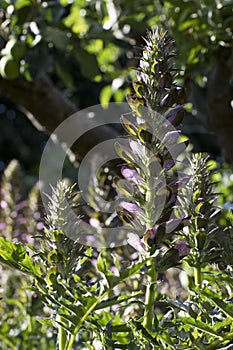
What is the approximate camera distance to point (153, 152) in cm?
48

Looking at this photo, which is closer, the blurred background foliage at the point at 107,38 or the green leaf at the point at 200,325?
the green leaf at the point at 200,325

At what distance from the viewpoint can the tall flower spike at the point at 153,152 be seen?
0.47 m

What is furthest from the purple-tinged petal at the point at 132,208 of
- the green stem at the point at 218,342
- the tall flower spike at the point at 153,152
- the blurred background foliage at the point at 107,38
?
the blurred background foliage at the point at 107,38

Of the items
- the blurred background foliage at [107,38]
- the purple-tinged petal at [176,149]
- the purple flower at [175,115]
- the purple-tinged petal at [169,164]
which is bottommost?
the purple-tinged petal at [169,164]

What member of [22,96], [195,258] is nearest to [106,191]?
[195,258]

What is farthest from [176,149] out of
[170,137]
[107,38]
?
[107,38]

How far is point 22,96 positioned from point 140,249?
1066mm

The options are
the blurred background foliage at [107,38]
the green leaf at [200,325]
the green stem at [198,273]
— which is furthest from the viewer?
the blurred background foliage at [107,38]

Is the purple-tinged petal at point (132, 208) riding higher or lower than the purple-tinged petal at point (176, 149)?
lower

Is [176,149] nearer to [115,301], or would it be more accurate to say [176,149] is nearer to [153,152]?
[153,152]

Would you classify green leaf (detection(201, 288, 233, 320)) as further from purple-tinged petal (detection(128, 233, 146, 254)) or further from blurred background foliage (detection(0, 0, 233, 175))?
blurred background foliage (detection(0, 0, 233, 175))

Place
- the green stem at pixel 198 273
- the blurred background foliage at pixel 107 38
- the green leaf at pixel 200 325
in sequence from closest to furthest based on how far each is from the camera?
1. the green leaf at pixel 200 325
2. the green stem at pixel 198 273
3. the blurred background foliage at pixel 107 38

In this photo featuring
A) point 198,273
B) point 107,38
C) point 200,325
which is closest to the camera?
point 200,325

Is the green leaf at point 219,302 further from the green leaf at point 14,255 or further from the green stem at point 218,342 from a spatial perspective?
the green leaf at point 14,255
